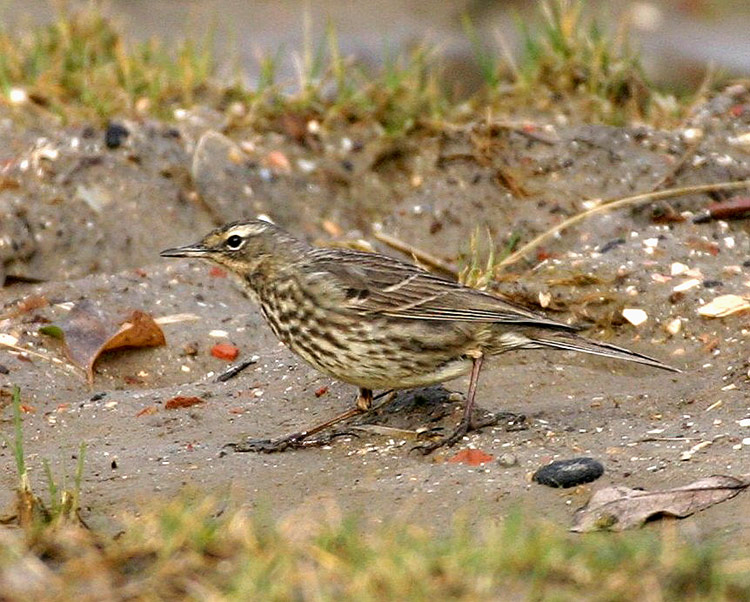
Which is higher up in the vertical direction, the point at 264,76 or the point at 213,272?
the point at 264,76

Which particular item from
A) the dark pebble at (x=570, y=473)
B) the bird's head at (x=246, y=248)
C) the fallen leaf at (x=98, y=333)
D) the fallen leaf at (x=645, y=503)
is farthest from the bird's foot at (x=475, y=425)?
the fallen leaf at (x=98, y=333)

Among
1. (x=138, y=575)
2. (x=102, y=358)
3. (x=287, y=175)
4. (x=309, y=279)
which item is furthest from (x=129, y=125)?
(x=138, y=575)

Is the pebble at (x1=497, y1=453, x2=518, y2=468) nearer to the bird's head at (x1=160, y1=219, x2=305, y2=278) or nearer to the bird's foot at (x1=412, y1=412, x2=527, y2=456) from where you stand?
the bird's foot at (x1=412, y1=412, x2=527, y2=456)

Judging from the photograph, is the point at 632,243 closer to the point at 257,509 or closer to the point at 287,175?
the point at 287,175

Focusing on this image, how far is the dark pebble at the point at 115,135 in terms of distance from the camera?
862cm

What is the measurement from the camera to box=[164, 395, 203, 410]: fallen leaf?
254 inches

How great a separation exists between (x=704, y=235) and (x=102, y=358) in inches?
120

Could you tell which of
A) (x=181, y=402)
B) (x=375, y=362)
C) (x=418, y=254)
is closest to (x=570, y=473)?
(x=375, y=362)

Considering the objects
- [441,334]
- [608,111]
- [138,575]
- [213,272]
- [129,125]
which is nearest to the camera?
[138,575]

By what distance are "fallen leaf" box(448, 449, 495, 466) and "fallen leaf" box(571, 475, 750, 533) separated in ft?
2.17

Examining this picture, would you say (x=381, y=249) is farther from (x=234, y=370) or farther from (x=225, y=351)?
(x=234, y=370)

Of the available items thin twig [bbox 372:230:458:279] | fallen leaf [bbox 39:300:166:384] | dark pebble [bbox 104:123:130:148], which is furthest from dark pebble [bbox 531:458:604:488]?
dark pebble [bbox 104:123:130:148]

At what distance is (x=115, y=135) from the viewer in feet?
28.3

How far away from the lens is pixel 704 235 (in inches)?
299
